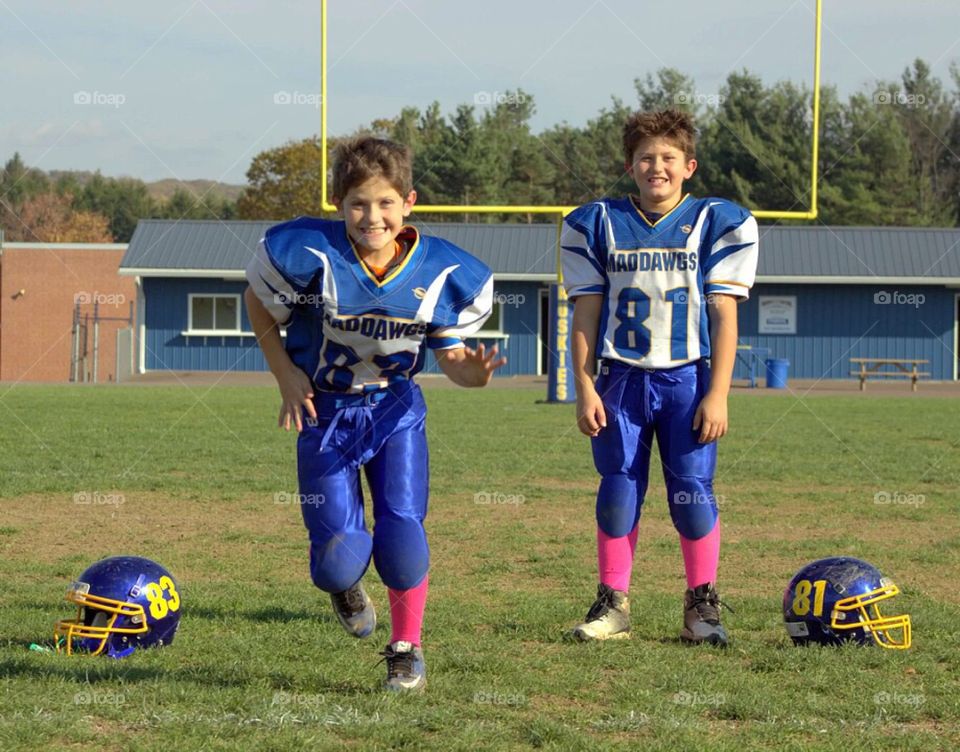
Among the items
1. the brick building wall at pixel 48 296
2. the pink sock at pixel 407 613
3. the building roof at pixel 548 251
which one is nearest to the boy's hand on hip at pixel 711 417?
the pink sock at pixel 407 613

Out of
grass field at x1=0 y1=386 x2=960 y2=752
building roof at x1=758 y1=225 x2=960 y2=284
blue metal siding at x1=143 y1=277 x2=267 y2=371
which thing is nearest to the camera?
grass field at x1=0 y1=386 x2=960 y2=752

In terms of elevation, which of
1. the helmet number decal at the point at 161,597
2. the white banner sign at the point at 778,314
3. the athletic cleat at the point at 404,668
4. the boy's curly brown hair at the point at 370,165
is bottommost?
the athletic cleat at the point at 404,668

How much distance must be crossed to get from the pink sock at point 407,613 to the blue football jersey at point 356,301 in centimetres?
66

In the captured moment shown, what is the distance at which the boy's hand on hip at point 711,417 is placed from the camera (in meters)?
4.75

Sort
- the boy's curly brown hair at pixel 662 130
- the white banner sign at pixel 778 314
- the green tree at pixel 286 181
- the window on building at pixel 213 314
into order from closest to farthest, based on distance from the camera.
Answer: the boy's curly brown hair at pixel 662 130 < the white banner sign at pixel 778 314 < the window on building at pixel 213 314 < the green tree at pixel 286 181

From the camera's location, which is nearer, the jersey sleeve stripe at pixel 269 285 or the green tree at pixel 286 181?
the jersey sleeve stripe at pixel 269 285

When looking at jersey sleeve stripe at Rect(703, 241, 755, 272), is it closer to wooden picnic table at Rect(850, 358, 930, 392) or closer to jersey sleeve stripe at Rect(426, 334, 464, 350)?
jersey sleeve stripe at Rect(426, 334, 464, 350)

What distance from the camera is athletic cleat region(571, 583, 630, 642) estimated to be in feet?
15.8

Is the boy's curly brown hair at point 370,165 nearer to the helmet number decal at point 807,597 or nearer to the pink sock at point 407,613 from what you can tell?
the pink sock at point 407,613

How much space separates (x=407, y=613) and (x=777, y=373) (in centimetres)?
2539

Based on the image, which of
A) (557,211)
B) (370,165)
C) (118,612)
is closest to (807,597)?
(370,165)

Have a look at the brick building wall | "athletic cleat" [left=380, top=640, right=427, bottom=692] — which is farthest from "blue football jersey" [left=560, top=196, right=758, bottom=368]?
the brick building wall

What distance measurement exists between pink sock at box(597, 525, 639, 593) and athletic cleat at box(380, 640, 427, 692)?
43.6 inches

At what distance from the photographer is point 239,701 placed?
389cm
